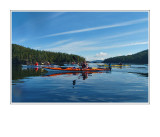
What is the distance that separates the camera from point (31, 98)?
17.7 feet

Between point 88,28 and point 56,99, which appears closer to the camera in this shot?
point 56,99
